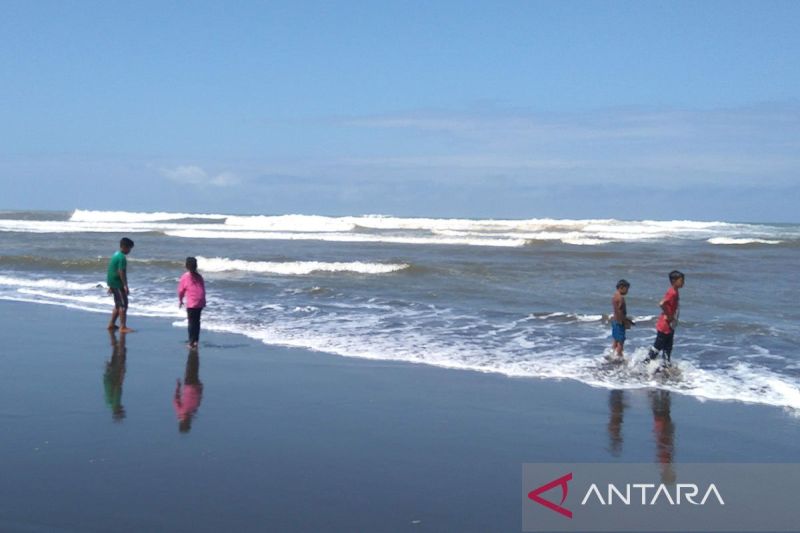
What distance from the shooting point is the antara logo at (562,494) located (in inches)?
208

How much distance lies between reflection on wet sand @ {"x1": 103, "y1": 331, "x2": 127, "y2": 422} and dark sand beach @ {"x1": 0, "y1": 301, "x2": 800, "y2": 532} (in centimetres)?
3

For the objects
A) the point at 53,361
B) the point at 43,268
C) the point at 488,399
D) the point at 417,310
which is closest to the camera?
the point at 488,399

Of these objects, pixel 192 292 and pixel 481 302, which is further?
pixel 481 302

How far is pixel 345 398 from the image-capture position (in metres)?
8.02

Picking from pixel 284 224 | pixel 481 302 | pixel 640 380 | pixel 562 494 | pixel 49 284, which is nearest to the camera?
pixel 562 494

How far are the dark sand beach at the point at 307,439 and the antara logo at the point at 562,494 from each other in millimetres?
162

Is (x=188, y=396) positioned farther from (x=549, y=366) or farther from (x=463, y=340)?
(x=463, y=340)

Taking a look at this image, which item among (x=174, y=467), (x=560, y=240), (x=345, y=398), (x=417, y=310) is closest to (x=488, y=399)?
(x=345, y=398)

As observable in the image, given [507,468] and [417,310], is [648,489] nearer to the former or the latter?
[507,468]

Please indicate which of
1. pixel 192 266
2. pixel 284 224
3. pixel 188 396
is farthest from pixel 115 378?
pixel 284 224

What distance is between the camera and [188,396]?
7941 mm

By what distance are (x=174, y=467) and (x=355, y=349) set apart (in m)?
5.26

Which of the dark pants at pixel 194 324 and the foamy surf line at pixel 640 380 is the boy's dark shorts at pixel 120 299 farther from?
the foamy surf line at pixel 640 380

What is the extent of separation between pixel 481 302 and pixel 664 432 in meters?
9.31
